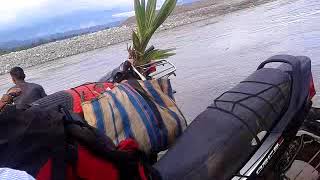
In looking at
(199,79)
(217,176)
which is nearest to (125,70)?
(217,176)

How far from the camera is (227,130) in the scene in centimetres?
221

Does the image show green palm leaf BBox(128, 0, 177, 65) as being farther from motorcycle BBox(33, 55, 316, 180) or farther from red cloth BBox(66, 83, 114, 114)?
motorcycle BBox(33, 55, 316, 180)

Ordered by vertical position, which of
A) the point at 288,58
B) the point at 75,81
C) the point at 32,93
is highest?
the point at 288,58

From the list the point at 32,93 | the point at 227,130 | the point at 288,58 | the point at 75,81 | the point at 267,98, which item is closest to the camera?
the point at 227,130

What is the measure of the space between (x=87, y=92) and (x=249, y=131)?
3.15ft

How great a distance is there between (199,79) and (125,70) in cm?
519

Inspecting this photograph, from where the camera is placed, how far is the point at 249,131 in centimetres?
223

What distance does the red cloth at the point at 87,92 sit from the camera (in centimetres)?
255

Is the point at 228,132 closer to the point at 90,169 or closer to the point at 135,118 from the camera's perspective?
the point at 135,118

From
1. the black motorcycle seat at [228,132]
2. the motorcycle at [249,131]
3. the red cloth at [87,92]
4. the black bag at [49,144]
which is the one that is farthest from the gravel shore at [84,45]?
the black bag at [49,144]

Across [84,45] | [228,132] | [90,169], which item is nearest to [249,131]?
[228,132]

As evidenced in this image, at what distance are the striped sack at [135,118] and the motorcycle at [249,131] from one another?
10 cm

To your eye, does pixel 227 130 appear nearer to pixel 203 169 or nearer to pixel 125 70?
pixel 203 169

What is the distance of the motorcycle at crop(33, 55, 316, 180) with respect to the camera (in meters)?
2.11
